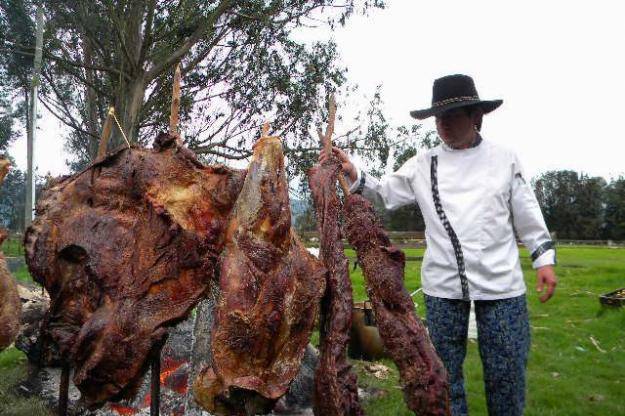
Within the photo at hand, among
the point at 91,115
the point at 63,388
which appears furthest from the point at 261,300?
the point at 91,115

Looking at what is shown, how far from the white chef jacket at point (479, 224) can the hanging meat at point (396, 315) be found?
1.72 feet

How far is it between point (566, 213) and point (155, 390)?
4588 cm

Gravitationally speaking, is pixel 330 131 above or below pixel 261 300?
above

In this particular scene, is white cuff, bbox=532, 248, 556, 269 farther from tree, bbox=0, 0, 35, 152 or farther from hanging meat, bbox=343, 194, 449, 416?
tree, bbox=0, 0, 35, 152

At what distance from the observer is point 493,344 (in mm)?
3078

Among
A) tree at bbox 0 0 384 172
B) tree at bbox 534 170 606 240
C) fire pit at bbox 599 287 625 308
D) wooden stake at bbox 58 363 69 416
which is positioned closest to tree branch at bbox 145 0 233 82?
tree at bbox 0 0 384 172

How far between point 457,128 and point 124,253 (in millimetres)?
2047

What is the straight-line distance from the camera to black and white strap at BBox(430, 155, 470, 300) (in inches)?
122

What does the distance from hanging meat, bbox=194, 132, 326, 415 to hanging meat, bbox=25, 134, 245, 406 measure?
0.17 m

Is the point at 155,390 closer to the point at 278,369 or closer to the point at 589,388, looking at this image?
the point at 278,369

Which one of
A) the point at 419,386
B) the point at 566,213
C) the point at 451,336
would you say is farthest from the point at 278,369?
the point at 566,213

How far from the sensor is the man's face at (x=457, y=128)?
328 centimetres

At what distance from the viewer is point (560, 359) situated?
700 centimetres

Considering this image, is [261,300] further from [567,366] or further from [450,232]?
[567,366]
